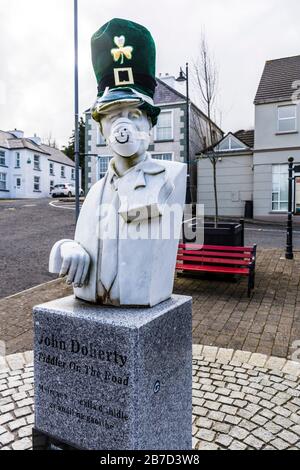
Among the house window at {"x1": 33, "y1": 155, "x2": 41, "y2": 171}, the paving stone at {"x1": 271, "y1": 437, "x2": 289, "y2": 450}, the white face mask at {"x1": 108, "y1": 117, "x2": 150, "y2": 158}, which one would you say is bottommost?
the paving stone at {"x1": 271, "y1": 437, "x2": 289, "y2": 450}

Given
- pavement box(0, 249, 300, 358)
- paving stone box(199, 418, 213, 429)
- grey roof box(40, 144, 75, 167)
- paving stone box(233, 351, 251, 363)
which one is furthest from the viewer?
grey roof box(40, 144, 75, 167)

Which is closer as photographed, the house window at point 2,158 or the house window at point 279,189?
the house window at point 279,189

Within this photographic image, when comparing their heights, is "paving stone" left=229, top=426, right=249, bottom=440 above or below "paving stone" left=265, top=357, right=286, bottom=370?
below

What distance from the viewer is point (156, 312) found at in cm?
224

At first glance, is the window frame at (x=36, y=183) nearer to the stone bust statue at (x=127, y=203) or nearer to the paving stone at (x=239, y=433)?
the stone bust statue at (x=127, y=203)

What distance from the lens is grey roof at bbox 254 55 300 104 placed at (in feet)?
57.0

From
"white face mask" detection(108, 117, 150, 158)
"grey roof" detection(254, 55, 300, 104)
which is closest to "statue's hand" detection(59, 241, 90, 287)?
"white face mask" detection(108, 117, 150, 158)

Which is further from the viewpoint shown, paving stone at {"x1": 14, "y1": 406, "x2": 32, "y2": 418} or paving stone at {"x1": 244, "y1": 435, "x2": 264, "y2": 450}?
paving stone at {"x1": 14, "y1": 406, "x2": 32, "y2": 418}

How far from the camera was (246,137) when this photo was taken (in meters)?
19.8

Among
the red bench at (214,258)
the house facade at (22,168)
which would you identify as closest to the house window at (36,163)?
the house facade at (22,168)

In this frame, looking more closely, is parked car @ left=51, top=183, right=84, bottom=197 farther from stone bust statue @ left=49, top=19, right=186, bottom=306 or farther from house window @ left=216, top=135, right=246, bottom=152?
stone bust statue @ left=49, top=19, right=186, bottom=306

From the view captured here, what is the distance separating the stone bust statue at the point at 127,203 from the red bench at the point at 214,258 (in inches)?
180

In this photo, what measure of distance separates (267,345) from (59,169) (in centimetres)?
3895

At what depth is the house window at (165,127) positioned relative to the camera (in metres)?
21.2
